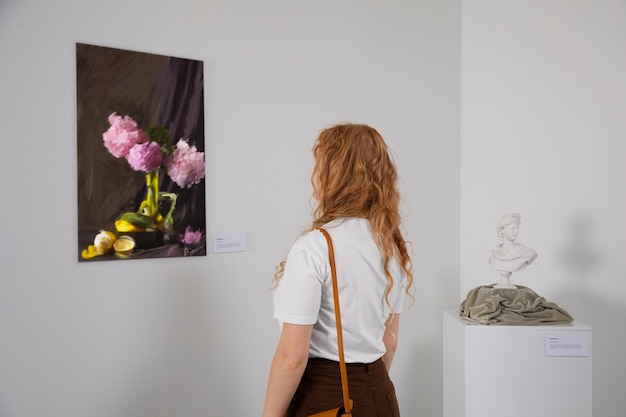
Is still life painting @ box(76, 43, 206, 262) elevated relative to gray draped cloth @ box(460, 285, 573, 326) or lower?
elevated

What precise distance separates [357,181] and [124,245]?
51.2 inches

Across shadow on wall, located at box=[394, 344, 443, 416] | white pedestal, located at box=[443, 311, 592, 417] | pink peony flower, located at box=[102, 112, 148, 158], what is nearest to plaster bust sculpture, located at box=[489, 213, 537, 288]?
white pedestal, located at box=[443, 311, 592, 417]

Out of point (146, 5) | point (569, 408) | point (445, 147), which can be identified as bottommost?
point (569, 408)

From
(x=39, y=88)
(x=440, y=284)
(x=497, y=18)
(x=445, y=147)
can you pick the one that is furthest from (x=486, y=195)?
(x=39, y=88)

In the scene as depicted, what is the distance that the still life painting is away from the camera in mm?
2277

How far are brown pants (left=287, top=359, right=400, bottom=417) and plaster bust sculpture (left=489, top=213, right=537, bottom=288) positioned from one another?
1.40m

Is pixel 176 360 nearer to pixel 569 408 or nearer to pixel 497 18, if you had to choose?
pixel 569 408

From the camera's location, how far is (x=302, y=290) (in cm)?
144

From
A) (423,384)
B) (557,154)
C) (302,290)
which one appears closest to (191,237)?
(302,290)

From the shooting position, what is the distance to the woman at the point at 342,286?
1.45 m

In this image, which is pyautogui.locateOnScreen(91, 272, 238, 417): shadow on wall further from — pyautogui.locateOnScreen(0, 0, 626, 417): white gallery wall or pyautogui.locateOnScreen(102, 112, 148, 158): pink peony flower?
pyautogui.locateOnScreen(102, 112, 148, 158): pink peony flower

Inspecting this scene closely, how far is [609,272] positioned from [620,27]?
146cm

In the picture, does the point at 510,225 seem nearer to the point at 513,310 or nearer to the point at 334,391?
the point at 513,310

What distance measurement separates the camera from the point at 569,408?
2.53m
